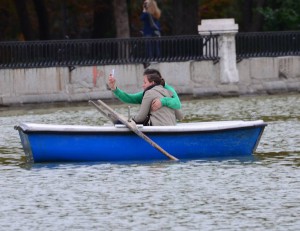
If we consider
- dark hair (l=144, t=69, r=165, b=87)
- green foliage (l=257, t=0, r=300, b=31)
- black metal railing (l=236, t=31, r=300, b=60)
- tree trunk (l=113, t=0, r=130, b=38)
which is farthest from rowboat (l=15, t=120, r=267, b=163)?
green foliage (l=257, t=0, r=300, b=31)

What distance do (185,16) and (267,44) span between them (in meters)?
5.05

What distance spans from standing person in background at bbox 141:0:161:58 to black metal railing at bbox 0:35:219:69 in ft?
0.08

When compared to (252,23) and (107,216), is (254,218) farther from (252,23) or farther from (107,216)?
(252,23)

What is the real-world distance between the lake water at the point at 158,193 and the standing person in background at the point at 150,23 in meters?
10.5

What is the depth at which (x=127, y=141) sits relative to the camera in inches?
750

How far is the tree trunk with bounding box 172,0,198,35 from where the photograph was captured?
127 feet

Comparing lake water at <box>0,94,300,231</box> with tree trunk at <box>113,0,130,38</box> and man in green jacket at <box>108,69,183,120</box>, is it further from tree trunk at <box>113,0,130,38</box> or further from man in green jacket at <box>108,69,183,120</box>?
tree trunk at <box>113,0,130,38</box>

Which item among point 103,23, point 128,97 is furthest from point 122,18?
point 128,97

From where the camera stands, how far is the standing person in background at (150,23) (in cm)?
3297

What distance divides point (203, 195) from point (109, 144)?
3.88 m

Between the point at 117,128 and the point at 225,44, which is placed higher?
the point at 225,44

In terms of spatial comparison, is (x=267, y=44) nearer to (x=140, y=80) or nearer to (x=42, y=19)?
(x=140, y=80)

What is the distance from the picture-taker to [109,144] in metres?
19.0

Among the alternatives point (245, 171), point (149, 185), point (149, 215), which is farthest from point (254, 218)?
point (245, 171)
